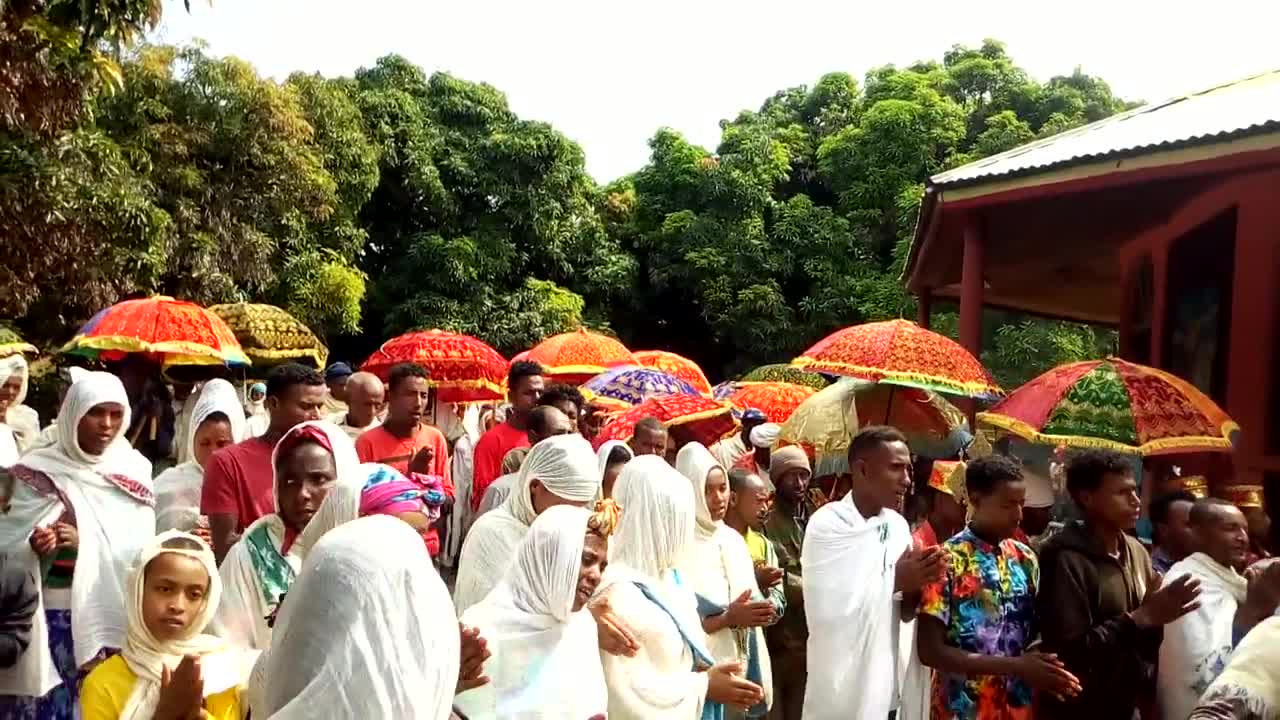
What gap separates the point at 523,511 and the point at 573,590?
3.24ft

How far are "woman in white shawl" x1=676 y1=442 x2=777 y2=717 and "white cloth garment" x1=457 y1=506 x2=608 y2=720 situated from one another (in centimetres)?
145

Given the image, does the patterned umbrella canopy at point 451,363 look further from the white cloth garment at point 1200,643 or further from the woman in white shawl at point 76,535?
the white cloth garment at point 1200,643

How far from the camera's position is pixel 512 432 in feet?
25.3

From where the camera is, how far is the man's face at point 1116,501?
4.84 meters

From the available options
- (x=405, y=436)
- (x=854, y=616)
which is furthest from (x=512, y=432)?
(x=854, y=616)

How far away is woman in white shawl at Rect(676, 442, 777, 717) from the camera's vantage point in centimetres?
566

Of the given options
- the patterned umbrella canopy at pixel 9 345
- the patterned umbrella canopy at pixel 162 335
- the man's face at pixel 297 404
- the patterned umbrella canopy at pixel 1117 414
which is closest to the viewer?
the man's face at pixel 297 404

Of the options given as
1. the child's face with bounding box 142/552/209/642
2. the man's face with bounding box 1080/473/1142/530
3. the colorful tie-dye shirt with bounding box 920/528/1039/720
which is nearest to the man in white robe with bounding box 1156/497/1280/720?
the man's face with bounding box 1080/473/1142/530

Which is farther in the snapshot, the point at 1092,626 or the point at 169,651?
the point at 1092,626

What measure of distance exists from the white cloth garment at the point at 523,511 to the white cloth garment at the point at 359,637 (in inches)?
65.6

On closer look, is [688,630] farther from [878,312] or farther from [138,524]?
[878,312]

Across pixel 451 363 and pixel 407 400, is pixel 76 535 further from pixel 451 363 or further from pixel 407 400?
pixel 451 363

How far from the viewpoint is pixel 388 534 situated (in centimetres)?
318

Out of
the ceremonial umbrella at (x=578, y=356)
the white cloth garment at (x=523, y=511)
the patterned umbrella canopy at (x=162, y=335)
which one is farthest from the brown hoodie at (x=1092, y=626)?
the ceremonial umbrella at (x=578, y=356)
